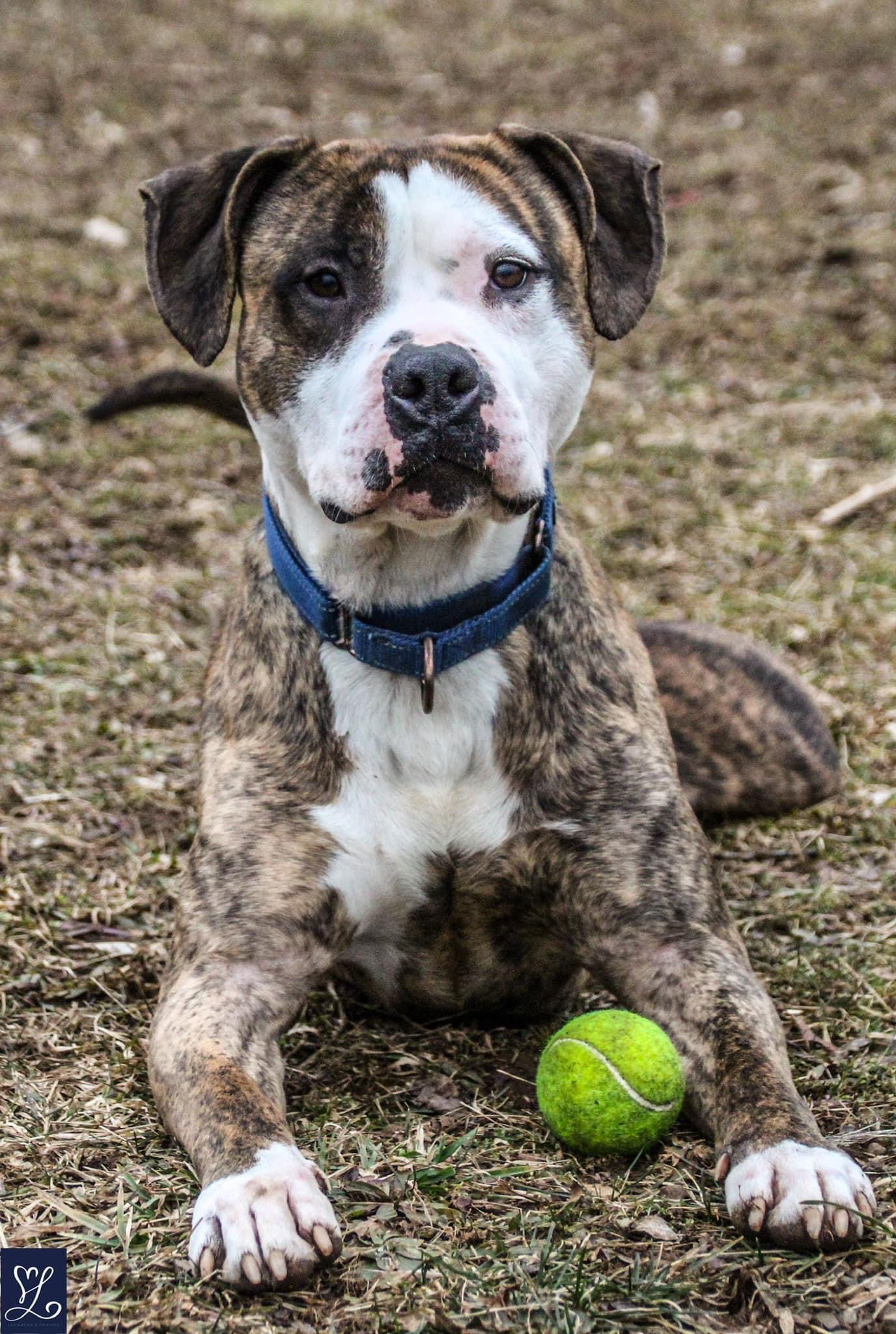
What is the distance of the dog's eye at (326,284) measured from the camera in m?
3.05

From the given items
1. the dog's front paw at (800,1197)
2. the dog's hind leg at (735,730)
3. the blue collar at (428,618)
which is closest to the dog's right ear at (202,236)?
A: the blue collar at (428,618)

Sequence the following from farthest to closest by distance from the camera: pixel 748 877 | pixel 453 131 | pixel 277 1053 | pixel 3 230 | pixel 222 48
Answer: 1. pixel 222 48
2. pixel 453 131
3. pixel 3 230
4. pixel 748 877
5. pixel 277 1053

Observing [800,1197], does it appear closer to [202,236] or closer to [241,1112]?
[241,1112]

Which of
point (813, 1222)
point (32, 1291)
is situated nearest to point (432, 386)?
point (813, 1222)

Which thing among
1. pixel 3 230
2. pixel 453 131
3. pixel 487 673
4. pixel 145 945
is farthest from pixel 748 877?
pixel 453 131

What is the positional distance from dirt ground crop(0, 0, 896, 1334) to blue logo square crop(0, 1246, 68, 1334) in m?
0.04

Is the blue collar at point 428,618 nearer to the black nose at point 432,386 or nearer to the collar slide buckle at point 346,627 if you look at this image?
the collar slide buckle at point 346,627

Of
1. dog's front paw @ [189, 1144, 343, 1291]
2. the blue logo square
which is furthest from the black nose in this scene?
the blue logo square

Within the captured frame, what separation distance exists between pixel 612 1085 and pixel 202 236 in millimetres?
1911

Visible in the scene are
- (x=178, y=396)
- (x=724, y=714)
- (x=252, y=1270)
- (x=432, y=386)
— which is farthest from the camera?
(x=178, y=396)

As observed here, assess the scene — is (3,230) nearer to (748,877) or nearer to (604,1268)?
(748,877)

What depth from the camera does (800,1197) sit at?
2611mm

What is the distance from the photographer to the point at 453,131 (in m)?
10.3

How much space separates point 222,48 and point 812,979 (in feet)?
31.7
